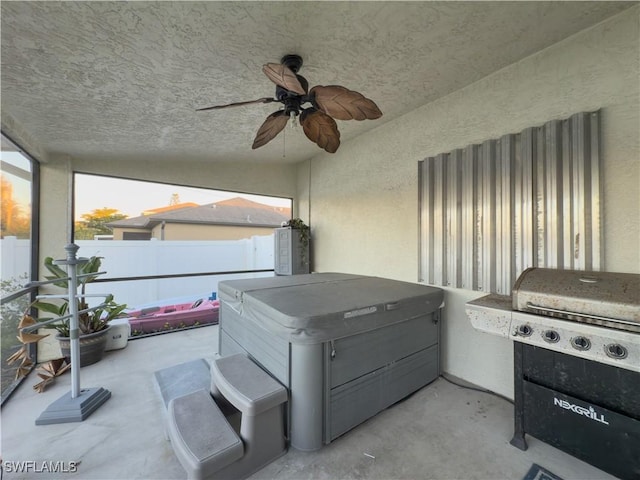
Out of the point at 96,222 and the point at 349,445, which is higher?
the point at 96,222

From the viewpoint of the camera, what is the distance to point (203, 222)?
5.72 metres

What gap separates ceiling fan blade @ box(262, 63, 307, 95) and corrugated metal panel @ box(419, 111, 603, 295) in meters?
1.90

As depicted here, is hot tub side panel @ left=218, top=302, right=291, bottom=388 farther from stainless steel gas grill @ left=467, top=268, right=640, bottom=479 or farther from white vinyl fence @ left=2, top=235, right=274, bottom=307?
white vinyl fence @ left=2, top=235, right=274, bottom=307

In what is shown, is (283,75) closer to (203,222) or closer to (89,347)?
(89,347)

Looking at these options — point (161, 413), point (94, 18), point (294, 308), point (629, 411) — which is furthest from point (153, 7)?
point (629, 411)

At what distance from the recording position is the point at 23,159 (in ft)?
9.25

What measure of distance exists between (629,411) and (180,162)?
524 cm

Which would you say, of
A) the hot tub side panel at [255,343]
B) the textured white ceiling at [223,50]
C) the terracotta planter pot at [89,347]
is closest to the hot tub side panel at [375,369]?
the hot tub side panel at [255,343]

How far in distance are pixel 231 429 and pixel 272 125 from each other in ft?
6.96

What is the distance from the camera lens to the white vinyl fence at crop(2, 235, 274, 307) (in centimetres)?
388

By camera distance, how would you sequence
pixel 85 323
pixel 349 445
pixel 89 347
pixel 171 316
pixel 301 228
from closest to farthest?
pixel 349 445 → pixel 89 347 → pixel 85 323 → pixel 171 316 → pixel 301 228

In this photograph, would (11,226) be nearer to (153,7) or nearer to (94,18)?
(94,18)

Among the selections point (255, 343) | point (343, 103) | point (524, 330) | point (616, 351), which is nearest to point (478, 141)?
point (343, 103)

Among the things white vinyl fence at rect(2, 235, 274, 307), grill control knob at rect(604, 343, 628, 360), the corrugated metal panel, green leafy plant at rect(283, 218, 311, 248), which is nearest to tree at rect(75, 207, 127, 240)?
white vinyl fence at rect(2, 235, 274, 307)
